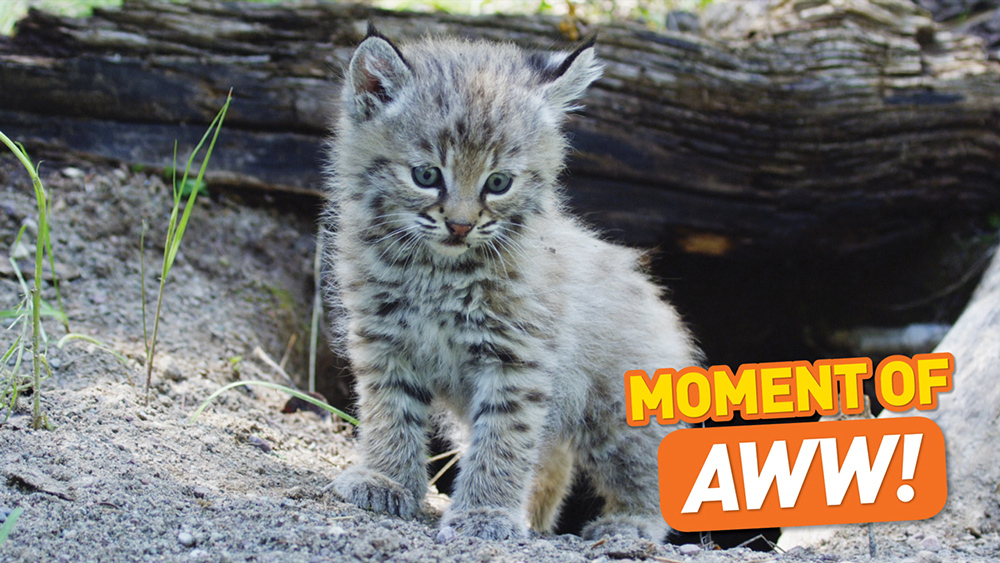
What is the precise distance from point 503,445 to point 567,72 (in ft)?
5.36

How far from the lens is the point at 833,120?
5.50 m

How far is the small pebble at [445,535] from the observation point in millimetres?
2727

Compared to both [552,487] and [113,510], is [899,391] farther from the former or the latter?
[113,510]

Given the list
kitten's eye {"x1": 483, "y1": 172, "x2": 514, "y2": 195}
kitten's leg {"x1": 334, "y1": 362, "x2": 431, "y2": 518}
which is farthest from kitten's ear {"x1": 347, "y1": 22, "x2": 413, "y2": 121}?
kitten's leg {"x1": 334, "y1": 362, "x2": 431, "y2": 518}

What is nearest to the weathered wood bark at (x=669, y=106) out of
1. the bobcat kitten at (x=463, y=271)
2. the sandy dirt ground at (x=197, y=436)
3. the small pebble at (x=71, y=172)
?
the small pebble at (x=71, y=172)

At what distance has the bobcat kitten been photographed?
314cm

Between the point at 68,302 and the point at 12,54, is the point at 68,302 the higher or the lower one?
the lower one

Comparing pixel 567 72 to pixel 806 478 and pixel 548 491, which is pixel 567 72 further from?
pixel 548 491

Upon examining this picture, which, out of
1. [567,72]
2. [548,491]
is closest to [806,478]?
[548,491]

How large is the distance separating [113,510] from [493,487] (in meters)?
1.42

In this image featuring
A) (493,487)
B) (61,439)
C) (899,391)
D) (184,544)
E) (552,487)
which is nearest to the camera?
(184,544)

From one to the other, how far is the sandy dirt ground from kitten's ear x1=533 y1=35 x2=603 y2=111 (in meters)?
1.91

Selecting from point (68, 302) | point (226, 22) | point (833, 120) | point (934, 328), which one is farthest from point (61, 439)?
point (934, 328)

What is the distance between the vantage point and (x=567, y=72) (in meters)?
3.46
